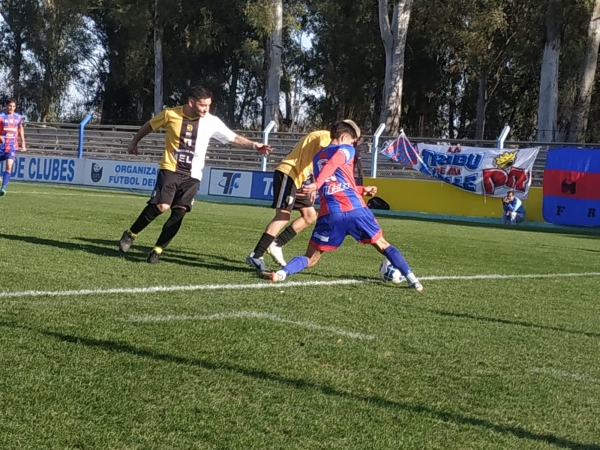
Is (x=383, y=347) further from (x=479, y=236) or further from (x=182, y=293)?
(x=479, y=236)

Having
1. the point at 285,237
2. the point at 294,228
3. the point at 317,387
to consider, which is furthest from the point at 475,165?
the point at 317,387

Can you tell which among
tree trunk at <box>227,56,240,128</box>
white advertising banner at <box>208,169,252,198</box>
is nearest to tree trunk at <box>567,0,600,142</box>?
white advertising banner at <box>208,169,252,198</box>

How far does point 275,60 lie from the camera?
39.0 metres

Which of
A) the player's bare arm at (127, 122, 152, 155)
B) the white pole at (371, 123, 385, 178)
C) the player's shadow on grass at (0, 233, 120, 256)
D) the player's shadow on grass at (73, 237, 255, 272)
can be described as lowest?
the player's shadow on grass at (73, 237, 255, 272)

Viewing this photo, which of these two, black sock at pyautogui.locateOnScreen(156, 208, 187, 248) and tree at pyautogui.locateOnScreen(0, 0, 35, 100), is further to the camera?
tree at pyautogui.locateOnScreen(0, 0, 35, 100)

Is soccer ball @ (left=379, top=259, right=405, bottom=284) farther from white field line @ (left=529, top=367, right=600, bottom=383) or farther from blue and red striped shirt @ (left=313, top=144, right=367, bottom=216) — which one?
white field line @ (left=529, top=367, right=600, bottom=383)

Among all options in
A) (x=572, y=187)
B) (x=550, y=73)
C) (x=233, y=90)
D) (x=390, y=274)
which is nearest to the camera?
(x=390, y=274)

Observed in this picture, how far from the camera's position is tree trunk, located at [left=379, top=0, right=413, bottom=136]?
1357 inches

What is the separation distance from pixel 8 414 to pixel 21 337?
134cm

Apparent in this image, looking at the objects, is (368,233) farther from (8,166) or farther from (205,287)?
(8,166)

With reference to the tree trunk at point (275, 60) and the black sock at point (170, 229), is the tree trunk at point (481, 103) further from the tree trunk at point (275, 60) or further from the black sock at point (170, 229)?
the black sock at point (170, 229)

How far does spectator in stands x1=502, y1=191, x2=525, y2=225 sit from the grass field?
13.1 meters

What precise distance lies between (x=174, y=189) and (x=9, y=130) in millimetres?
11622

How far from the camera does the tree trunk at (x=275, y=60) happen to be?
38.2 metres
